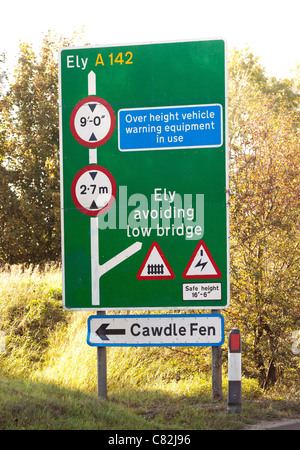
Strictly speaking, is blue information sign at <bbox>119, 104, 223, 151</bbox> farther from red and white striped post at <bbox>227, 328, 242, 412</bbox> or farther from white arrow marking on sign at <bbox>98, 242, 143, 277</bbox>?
red and white striped post at <bbox>227, 328, 242, 412</bbox>

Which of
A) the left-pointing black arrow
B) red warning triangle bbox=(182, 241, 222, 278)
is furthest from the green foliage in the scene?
red warning triangle bbox=(182, 241, 222, 278)

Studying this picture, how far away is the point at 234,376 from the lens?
759 centimetres

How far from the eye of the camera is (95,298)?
8.35 m

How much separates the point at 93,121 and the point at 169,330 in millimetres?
2874

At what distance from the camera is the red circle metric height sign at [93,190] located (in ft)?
27.4

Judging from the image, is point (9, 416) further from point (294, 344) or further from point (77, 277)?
point (294, 344)

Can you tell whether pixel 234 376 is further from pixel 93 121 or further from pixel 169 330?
pixel 93 121

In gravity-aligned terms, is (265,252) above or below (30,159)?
below

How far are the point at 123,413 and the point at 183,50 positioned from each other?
4.53 m

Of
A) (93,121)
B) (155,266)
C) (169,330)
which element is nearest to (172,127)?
(93,121)

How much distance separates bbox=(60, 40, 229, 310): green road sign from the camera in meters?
8.20

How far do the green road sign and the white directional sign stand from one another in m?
0.18

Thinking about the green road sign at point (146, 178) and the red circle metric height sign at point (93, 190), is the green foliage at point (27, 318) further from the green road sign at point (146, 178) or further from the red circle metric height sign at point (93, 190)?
the red circle metric height sign at point (93, 190)
